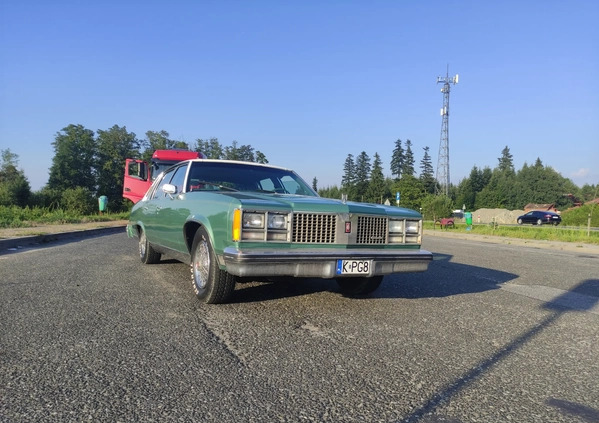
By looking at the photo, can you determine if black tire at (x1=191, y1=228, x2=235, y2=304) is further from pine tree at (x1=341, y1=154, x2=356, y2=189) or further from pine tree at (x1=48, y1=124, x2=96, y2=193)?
pine tree at (x1=341, y1=154, x2=356, y2=189)

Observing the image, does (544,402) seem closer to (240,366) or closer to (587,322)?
(240,366)

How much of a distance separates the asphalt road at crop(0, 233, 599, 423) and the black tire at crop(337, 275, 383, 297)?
0.42 ft

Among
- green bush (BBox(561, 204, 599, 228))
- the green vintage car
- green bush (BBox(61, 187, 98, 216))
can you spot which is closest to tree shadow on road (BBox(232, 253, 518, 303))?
the green vintage car

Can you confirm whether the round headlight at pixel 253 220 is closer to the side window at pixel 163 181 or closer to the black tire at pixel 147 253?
the side window at pixel 163 181

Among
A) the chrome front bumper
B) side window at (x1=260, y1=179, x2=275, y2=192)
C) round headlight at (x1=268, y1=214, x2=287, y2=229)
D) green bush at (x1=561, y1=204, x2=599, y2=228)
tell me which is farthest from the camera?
green bush at (x1=561, y1=204, x2=599, y2=228)

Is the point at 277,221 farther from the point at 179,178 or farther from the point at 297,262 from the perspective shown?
the point at 179,178

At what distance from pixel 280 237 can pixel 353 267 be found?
0.75 meters

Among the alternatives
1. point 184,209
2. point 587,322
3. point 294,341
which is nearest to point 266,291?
point 184,209

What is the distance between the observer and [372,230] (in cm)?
468

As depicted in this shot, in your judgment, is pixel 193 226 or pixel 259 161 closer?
pixel 193 226

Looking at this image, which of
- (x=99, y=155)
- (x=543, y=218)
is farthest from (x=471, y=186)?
(x=99, y=155)

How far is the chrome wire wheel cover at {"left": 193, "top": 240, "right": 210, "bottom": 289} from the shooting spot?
467cm

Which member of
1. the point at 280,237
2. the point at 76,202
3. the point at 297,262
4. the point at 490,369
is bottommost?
the point at 490,369

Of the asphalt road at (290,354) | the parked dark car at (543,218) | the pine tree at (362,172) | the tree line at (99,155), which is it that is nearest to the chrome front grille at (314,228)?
the asphalt road at (290,354)
